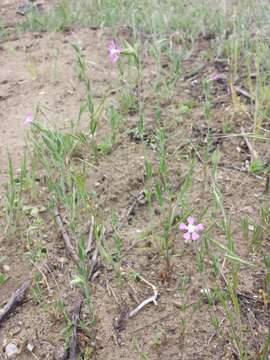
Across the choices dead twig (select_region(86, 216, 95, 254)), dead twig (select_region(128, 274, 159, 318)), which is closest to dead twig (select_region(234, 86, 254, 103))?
dead twig (select_region(86, 216, 95, 254))

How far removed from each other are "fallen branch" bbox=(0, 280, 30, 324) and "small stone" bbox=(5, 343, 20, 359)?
11 cm

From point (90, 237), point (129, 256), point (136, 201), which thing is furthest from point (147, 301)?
point (136, 201)

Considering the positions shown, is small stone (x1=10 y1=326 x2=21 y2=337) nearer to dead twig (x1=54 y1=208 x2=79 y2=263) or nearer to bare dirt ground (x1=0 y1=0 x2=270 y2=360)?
bare dirt ground (x1=0 y1=0 x2=270 y2=360)

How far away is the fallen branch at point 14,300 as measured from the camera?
1.71 m

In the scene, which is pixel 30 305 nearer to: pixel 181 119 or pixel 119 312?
pixel 119 312

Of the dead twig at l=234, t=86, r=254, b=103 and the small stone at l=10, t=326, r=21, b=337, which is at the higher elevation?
the dead twig at l=234, t=86, r=254, b=103

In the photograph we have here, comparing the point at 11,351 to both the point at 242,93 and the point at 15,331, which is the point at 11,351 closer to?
the point at 15,331

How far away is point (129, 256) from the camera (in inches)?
73.9

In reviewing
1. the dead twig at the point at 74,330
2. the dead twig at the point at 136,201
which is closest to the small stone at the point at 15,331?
the dead twig at the point at 74,330

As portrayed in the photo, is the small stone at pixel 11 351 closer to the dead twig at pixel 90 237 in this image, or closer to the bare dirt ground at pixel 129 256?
the bare dirt ground at pixel 129 256

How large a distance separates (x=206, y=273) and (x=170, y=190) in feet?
1.50

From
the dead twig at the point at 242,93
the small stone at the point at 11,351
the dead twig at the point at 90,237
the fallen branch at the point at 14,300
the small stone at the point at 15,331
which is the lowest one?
the small stone at the point at 11,351

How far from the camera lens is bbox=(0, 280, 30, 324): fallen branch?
5.62ft

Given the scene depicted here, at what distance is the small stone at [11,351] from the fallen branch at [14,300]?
11 cm
